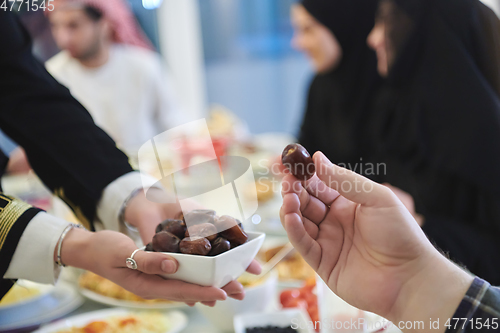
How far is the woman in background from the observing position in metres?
2.02

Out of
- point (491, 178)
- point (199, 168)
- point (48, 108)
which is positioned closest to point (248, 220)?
point (199, 168)

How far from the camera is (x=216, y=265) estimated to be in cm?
58

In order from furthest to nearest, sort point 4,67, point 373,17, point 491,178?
point 373,17
point 491,178
point 4,67

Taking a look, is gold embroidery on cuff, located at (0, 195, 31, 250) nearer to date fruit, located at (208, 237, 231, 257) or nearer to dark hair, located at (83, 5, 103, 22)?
date fruit, located at (208, 237, 231, 257)

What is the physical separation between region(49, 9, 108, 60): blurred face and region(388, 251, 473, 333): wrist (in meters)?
2.20

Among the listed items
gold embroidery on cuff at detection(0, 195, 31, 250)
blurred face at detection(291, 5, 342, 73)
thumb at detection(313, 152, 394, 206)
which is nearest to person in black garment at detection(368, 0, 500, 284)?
thumb at detection(313, 152, 394, 206)

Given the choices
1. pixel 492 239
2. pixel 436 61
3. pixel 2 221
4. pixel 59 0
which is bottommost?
pixel 492 239

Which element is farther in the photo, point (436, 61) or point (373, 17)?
point (373, 17)

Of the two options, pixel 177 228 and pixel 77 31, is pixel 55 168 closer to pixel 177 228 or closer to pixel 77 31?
pixel 177 228

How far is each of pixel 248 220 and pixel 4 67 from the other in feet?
2.02

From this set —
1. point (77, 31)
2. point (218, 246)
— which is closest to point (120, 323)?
point (218, 246)

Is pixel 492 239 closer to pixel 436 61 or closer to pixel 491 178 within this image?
pixel 491 178

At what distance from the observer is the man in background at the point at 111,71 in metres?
2.28

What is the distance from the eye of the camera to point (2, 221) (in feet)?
2.27
